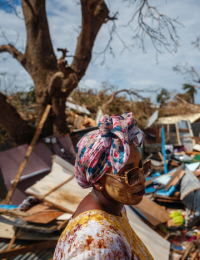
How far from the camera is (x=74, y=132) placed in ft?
25.0

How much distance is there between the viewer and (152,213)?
15.7 feet

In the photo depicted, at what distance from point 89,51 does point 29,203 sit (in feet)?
16.5

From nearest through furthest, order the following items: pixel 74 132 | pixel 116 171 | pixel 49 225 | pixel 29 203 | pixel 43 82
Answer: pixel 116 171 < pixel 49 225 < pixel 29 203 < pixel 43 82 < pixel 74 132

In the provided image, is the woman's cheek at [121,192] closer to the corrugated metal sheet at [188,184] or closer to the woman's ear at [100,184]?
the woman's ear at [100,184]

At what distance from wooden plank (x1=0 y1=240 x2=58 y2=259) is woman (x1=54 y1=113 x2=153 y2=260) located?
2320 millimetres

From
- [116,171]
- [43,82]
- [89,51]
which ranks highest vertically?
[89,51]

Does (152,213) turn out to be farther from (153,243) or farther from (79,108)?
(79,108)

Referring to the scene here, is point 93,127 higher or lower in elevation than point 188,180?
higher

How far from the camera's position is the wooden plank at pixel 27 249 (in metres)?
2.82

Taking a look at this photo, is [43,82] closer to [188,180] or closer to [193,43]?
[188,180]

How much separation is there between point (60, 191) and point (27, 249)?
3.48 feet

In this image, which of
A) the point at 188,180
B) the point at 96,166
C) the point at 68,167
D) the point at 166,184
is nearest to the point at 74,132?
the point at 68,167

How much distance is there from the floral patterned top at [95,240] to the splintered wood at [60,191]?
2557mm

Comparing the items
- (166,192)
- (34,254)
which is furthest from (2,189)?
(166,192)
